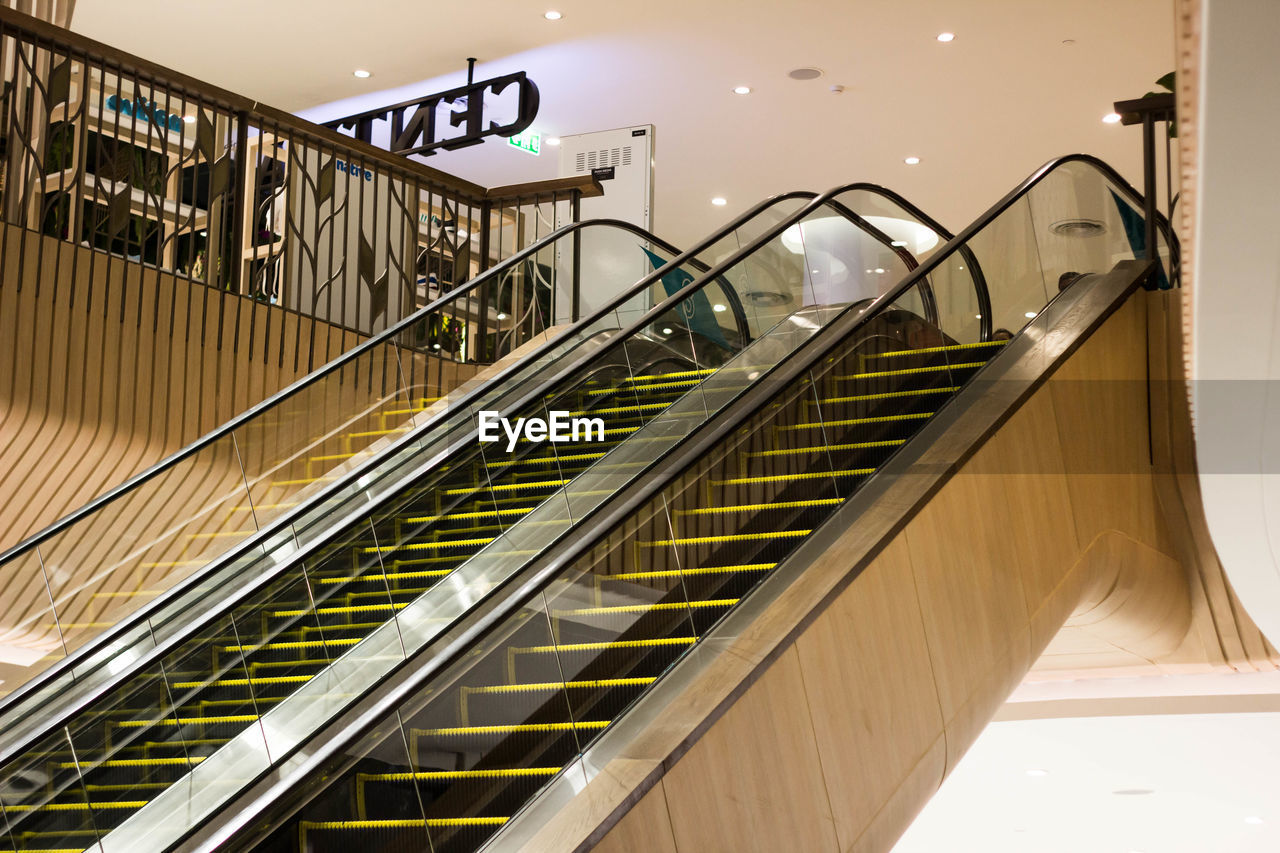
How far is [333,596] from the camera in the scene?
17.5 ft

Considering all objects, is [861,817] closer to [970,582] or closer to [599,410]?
[970,582]

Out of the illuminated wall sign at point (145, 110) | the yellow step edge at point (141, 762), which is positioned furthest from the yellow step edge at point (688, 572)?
the illuminated wall sign at point (145, 110)

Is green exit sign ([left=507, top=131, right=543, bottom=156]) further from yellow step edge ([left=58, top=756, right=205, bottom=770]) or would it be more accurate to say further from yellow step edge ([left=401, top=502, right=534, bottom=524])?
yellow step edge ([left=58, top=756, right=205, bottom=770])

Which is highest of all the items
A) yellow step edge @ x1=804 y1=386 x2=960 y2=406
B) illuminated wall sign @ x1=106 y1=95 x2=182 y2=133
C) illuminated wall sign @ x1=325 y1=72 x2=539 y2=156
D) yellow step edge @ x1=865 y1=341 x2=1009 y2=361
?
illuminated wall sign @ x1=325 y1=72 x2=539 y2=156

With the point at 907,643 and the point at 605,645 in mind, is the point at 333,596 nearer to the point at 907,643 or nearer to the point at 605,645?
the point at 605,645

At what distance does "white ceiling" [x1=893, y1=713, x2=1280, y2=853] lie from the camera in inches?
406

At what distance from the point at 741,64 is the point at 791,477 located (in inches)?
263

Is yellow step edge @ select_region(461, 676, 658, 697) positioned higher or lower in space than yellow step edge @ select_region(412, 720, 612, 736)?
higher

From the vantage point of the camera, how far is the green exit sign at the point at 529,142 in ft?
41.8

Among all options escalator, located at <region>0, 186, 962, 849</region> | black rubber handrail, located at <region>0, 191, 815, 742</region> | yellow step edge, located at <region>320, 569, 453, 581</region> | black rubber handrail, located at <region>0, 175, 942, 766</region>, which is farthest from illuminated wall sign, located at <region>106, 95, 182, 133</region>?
yellow step edge, located at <region>320, 569, 453, 581</region>

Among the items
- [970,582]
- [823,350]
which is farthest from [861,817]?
[823,350]

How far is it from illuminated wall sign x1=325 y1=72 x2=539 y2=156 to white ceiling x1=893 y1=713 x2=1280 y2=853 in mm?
6726

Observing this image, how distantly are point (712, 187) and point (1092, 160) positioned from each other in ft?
24.6

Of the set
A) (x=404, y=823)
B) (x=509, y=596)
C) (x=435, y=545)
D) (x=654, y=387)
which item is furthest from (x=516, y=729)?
(x=654, y=387)
